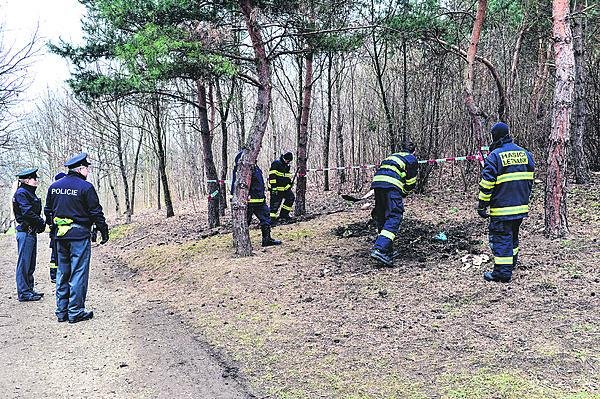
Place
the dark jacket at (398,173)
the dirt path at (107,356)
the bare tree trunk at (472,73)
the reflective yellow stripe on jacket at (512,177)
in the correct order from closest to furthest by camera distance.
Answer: the dirt path at (107,356) < the reflective yellow stripe on jacket at (512,177) < the dark jacket at (398,173) < the bare tree trunk at (472,73)

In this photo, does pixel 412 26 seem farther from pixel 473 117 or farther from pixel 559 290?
pixel 559 290

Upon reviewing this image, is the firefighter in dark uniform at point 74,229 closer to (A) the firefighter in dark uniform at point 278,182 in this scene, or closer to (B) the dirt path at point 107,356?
(B) the dirt path at point 107,356

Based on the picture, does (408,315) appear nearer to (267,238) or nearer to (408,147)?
(408,147)

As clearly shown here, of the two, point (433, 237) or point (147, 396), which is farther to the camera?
point (433, 237)

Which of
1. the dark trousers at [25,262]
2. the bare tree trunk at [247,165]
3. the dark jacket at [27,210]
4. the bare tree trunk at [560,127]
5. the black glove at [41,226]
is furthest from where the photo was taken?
the bare tree trunk at [247,165]

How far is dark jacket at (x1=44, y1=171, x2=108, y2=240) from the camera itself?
241 inches

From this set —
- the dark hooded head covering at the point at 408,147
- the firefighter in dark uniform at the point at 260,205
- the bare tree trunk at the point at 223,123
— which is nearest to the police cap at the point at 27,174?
the firefighter in dark uniform at the point at 260,205

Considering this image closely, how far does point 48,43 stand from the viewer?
1166cm

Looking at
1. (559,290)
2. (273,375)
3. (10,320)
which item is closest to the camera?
(273,375)

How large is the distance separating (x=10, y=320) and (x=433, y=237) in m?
6.70

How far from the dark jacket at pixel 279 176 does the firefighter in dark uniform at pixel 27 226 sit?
551 centimetres

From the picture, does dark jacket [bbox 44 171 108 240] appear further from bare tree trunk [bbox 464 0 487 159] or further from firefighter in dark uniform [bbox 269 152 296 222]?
bare tree trunk [bbox 464 0 487 159]

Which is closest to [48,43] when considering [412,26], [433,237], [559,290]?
[412,26]

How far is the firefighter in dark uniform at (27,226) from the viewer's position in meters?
7.31
